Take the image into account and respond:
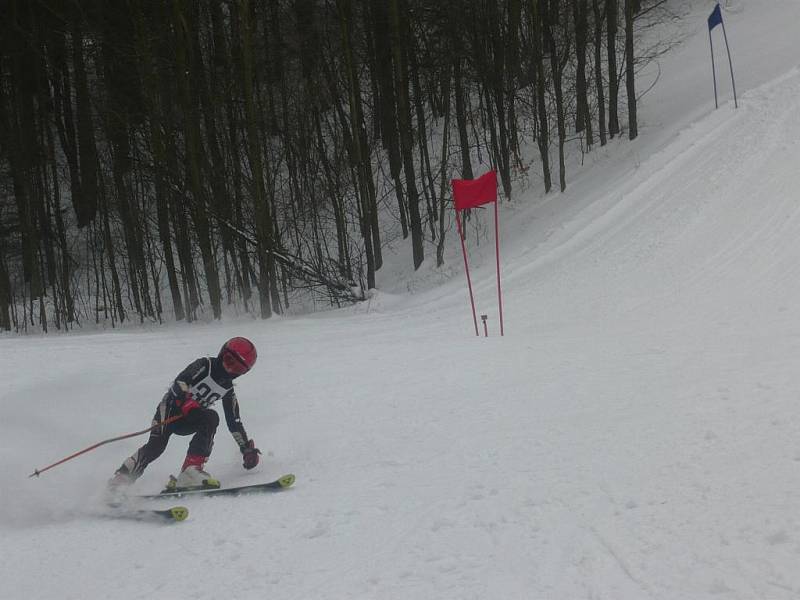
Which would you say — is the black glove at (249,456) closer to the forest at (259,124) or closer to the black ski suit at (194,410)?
the black ski suit at (194,410)

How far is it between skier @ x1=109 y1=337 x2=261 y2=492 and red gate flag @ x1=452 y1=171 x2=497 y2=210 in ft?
23.0

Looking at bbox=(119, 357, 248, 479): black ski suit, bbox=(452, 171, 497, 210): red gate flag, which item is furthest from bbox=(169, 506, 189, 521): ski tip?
bbox=(452, 171, 497, 210): red gate flag

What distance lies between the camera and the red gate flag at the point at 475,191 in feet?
42.6

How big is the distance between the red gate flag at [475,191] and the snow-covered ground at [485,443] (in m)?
2.24

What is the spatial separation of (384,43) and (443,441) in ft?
63.1

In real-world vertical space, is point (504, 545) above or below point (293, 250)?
below

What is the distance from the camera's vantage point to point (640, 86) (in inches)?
1112

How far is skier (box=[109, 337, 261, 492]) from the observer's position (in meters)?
6.57

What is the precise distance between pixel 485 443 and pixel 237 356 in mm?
2351

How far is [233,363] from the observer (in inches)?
264

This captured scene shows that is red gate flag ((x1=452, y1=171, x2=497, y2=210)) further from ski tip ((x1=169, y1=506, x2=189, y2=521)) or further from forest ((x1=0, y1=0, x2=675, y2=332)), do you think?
ski tip ((x1=169, y1=506, x2=189, y2=521))

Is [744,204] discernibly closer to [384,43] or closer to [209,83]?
[384,43]

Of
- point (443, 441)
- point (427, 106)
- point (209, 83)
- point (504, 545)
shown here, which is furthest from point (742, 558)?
point (427, 106)

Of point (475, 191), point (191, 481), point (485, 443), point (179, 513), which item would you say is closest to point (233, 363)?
point (191, 481)
